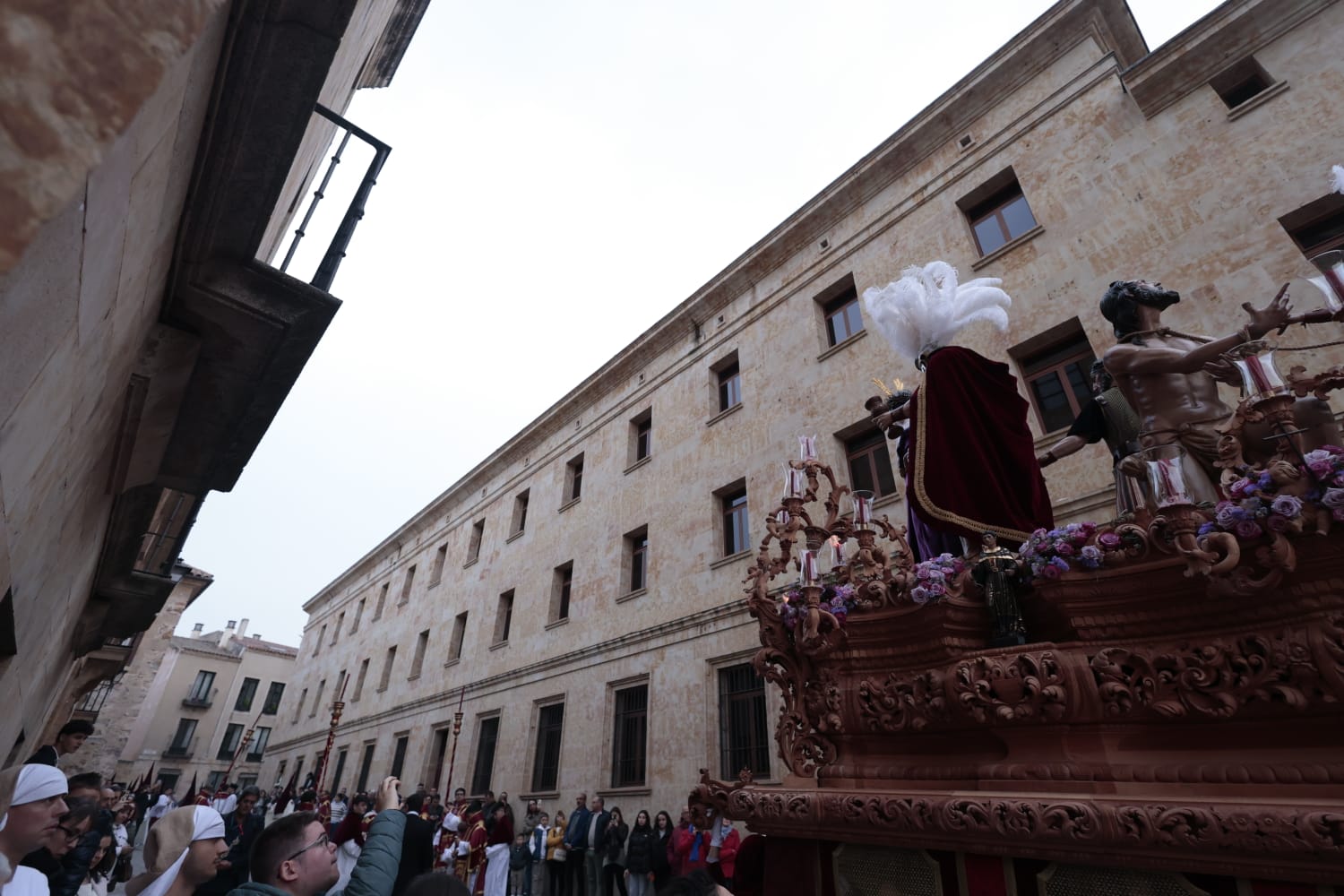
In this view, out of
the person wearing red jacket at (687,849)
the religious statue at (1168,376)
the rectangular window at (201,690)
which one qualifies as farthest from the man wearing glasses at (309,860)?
the rectangular window at (201,690)

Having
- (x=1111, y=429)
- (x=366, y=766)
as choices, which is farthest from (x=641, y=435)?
(x=366, y=766)

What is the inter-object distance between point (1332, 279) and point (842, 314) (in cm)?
1093

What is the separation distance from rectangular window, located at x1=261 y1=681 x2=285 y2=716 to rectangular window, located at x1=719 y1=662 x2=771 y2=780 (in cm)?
4618

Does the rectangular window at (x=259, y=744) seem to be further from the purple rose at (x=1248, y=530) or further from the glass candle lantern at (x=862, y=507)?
the purple rose at (x=1248, y=530)

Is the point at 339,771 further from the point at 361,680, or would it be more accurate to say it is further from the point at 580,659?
the point at 580,659

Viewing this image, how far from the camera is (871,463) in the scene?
11266mm

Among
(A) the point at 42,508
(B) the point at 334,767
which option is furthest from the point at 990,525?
(B) the point at 334,767

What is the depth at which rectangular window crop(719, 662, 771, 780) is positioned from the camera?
10789 mm

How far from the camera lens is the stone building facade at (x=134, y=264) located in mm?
767

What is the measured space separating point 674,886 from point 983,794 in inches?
47.1

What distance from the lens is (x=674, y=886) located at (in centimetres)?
217

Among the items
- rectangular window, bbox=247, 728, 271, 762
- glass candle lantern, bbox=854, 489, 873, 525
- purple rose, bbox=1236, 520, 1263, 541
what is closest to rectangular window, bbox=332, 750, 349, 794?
rectangular window, bbox=247, 728, 271, 762

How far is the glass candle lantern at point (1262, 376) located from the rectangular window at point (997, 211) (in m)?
9.07

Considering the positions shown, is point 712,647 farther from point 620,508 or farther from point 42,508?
point 42,508
